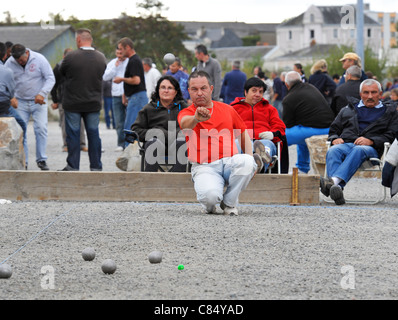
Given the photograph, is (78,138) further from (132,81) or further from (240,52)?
(240,52)

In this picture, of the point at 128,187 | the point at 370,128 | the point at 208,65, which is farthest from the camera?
the point at 208,65

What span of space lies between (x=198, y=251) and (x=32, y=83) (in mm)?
6646

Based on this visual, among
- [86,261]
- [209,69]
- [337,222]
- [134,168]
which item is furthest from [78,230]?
[209,69]

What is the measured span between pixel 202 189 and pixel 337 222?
4.46 ft

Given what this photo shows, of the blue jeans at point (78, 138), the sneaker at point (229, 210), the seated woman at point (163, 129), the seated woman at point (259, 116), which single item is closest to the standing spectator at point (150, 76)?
the blue jeans at point (78, 138)

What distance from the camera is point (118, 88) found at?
47.9ft

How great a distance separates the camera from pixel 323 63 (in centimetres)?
1496

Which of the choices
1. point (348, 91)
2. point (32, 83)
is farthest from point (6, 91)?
point (348, 91)

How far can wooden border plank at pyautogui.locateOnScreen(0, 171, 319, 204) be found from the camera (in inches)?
340

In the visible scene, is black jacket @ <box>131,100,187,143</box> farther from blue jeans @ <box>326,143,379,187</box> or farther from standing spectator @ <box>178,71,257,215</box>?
blue jeans @ <box>326,143,379,187</box>

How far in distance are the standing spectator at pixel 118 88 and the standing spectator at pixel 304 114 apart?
3214mm

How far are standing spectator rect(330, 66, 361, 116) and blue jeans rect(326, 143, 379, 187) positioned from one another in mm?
2203

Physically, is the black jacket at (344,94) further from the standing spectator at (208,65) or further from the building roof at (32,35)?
the building roof at (32,35)
